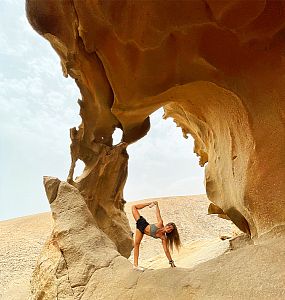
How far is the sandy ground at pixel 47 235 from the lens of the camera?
11273 mm

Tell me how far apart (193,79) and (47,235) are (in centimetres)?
1180

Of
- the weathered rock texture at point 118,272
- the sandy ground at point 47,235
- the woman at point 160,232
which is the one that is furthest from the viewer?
the sandy ground at point 47,235

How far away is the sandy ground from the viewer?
11.3 m

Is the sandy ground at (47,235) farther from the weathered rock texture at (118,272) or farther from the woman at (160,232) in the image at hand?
the weathered rock texture at (118,272)

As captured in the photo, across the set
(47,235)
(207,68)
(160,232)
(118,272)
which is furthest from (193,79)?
(47,235)

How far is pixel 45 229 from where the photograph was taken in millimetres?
15508

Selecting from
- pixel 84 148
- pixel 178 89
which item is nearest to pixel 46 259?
pixel 84 148

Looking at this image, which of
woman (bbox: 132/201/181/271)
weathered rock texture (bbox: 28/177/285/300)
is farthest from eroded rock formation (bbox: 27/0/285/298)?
woman (bbox: 132/201/181/271)

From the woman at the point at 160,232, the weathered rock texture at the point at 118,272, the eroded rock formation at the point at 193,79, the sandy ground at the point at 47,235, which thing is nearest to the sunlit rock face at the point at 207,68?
the eroded rock formation at the point at 193,79

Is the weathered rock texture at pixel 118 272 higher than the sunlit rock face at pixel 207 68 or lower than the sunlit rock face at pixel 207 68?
lower

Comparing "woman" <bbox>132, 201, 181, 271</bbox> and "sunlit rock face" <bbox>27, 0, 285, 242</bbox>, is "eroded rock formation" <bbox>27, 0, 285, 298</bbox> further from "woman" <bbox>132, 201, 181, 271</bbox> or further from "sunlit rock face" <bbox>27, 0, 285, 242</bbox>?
"woman" <bbox>132, 201, 181, 271</bbox>

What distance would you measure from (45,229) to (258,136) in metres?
13.1

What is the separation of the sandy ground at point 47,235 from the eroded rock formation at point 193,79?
14.3 ft

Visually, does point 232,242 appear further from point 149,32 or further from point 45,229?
point 45,229
